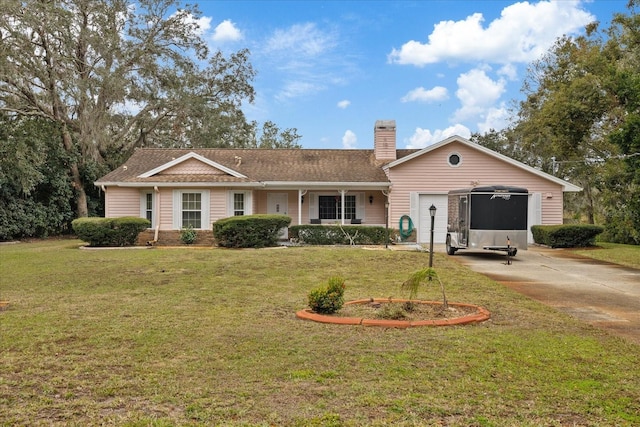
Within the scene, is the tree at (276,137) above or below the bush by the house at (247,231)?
above

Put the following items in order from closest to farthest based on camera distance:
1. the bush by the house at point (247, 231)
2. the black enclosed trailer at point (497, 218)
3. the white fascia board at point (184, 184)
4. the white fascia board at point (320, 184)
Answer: the black enclosed trailer at point (497, 218) < the bush by the house at point (247, 231) < the white fascia board at point (184, 184) < the white fascia board at point (320, 184)

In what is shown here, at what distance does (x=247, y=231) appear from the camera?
1728 centimetres

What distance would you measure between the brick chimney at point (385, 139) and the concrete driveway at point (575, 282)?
7.68 m

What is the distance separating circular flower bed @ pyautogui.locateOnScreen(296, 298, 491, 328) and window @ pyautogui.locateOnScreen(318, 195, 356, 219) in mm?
13991

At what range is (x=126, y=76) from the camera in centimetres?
2833

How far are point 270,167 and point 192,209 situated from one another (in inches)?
174

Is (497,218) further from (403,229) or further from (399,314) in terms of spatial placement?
(399,314)

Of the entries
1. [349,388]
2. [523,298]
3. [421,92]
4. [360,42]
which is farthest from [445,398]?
[421,92]

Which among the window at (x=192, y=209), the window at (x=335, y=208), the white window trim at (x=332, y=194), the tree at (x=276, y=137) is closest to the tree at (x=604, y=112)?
the white window trim at (x=332, y=194)

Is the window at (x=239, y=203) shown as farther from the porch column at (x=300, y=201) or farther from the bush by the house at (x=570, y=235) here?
the bush by the house at (x=570, y=235)

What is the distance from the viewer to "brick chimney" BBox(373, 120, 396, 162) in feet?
76.2

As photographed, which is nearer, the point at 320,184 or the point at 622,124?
the point at 320,184

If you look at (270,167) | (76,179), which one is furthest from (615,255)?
(76,179)

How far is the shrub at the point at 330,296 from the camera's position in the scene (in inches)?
272
